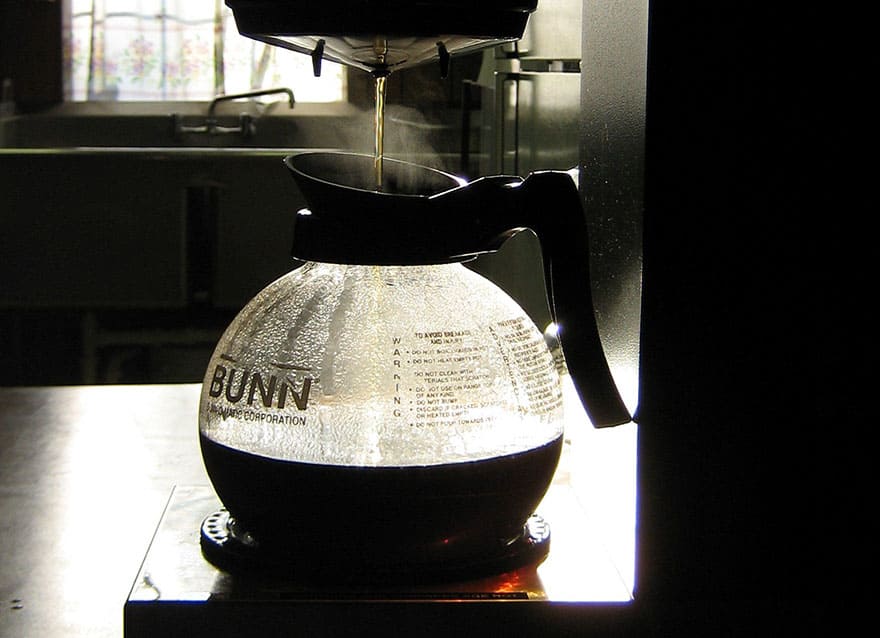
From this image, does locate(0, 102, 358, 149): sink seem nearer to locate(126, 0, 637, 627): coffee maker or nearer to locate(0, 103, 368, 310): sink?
locate(0, 103, 368, 310): sink

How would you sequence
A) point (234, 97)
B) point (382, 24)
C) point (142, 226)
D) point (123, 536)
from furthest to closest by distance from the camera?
point (234, 97) < point (142, 226) < point (123, 536) < point (382, 24)

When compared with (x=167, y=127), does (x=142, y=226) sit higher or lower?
lower

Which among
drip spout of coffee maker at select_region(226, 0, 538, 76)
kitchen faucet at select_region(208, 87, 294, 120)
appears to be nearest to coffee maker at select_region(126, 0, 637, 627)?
drip spout of coffee maker at select_region(226, 0, 538, 76)

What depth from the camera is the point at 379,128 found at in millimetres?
544

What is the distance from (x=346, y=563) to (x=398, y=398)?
0.25 ft

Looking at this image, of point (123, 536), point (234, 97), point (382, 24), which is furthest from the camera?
point (234, 97)

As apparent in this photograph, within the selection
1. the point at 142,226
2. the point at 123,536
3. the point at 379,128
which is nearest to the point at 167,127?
the point at 142,226

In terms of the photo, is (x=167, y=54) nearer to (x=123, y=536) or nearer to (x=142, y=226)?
(x=142, y=226)

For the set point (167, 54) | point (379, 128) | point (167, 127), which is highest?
point (167, 54)

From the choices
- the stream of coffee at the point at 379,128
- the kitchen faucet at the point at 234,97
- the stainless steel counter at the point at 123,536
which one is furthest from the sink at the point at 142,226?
the stream of coffee at the point at 379,128

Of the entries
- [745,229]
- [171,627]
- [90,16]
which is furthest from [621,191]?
[90,16]

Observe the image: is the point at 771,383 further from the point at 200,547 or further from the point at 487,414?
the point at 200,547

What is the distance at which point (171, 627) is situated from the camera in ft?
1.63

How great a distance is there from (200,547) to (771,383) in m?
0.28
